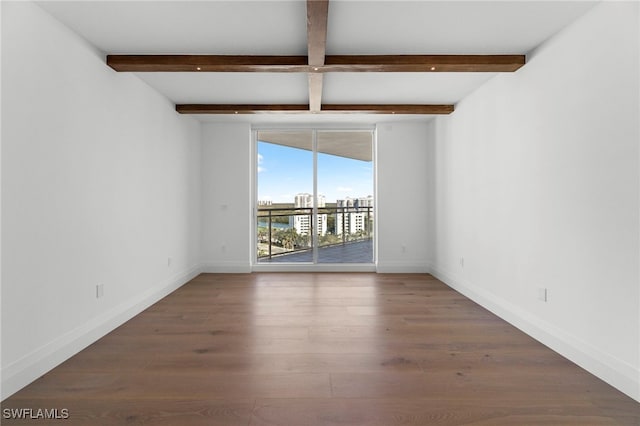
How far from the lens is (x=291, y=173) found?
5.71 metres

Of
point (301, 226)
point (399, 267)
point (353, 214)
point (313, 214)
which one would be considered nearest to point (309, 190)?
point (313, 214)

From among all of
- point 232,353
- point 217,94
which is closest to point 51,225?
point 232,353

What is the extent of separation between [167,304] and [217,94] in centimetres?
251

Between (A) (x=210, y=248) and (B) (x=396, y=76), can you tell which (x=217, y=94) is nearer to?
(B) (x=396, y=76)

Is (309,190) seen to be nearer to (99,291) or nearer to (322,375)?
(99,291)

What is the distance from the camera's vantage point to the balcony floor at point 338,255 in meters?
5.86

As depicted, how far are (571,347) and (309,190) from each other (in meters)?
4.08

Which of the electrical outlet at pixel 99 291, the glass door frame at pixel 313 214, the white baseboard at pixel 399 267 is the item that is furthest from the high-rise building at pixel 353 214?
the electrical outlet at pixel 99 291

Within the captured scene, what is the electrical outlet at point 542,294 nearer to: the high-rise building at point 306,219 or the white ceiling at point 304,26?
the white ceiling at point 304,26

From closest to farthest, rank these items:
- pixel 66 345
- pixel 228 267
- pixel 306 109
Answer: pixel 66 345 < pixel 306 109 < pixel 228 267

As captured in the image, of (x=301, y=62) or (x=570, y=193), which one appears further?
(x=301, y=62)

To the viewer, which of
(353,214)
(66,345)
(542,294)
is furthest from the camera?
(353,214)

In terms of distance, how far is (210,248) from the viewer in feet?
17.8

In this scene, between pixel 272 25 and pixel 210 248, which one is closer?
pixel 272 25
